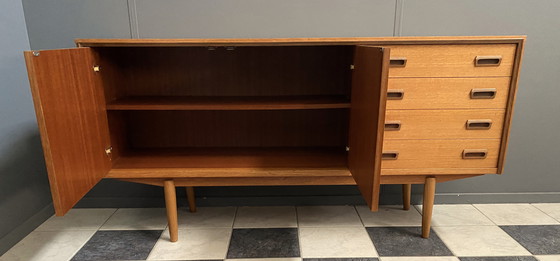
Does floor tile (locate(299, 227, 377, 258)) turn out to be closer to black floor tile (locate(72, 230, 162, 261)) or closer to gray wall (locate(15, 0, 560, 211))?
black floor tile (locate(72, 230, 162, 261))

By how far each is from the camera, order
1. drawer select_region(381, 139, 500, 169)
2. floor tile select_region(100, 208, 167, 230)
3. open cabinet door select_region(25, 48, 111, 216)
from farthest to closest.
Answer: floor tile select_region(100, 208, 167, 230), drawer select_region(381, 139, 500, 169), open cabinet door select_region(25, 48, 111, 216)

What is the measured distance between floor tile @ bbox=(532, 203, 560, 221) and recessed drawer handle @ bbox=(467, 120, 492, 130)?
34.8 inches

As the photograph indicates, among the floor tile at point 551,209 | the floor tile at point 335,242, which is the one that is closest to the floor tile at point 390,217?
the floor tile at point 335,242

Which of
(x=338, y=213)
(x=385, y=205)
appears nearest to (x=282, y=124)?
(x=338, y=213)

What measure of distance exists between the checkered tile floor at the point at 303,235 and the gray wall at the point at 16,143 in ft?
0.34

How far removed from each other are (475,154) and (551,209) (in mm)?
913

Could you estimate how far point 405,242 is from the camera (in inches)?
61.8

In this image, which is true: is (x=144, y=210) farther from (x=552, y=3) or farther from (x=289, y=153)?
(x=552, y=3)

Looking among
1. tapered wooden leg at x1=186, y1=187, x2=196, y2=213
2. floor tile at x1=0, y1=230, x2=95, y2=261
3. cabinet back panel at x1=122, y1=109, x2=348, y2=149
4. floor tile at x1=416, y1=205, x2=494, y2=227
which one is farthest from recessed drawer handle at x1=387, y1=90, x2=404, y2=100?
floor tile at x1=0, y1=230, x2=95, y2=261

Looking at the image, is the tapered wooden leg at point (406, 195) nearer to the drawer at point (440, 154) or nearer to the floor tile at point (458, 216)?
the floor tile at point (458, 216)

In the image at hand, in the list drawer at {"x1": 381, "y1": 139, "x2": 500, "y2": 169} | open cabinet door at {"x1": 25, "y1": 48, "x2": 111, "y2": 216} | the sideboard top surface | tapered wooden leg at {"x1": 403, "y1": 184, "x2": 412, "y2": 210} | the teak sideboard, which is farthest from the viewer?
tapered wooden leg at {"x1": 403, "y1": 184, "x2": 412, "y2": 210}

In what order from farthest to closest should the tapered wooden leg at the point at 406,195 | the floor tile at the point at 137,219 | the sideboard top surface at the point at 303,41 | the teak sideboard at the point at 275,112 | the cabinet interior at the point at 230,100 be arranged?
the tapered wooden leg at the point at 406,195, the floor tile at the point at 137,219, the cabinet interior at the point at 230,100, the sideboard top surface at the point at 303,41, the teak sideboard at the point at 275,112

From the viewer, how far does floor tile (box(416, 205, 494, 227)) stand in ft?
5.72

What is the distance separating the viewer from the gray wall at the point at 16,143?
4.93ft
